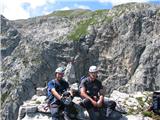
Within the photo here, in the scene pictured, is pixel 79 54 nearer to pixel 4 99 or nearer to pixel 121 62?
pixel 121 62

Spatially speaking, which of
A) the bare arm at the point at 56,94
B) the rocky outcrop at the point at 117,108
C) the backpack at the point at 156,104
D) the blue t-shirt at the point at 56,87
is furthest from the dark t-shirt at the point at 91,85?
the backpack at the point at 156,104

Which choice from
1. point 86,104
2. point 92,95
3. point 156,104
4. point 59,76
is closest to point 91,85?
point 92,95

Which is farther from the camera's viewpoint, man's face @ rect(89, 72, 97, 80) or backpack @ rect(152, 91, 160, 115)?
backpack @ rect(152, 91, 160, 115)

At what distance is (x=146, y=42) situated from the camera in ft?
576

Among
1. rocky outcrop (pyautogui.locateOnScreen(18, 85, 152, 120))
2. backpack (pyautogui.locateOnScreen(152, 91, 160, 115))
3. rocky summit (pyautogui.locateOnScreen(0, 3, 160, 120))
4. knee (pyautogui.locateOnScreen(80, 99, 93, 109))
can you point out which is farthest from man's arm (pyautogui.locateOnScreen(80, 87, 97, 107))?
rocky summit (pyautogui.locateOnScreen(0, 3, 160, 120))

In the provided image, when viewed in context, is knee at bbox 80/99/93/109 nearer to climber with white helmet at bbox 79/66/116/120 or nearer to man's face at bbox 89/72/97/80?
climber with white helmet at bbox 79/66/116/120

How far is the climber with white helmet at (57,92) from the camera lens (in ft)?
76.1

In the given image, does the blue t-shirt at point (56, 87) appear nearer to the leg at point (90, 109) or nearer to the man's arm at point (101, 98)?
the leg at point (90, 109)

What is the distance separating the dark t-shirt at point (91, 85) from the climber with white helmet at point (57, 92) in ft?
3.17

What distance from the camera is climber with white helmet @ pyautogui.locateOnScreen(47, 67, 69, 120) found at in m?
23.2

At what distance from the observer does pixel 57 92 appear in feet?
77.3

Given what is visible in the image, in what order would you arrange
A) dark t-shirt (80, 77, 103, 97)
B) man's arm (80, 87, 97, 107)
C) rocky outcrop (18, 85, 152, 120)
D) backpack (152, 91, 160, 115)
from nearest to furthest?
man's arm (80, 87, 97, 107) < dark t-shirt (80, 77, 103, 97) < rocky outcrop (18, 85, 152, 120) < backpack (152, 91, 160, 115)

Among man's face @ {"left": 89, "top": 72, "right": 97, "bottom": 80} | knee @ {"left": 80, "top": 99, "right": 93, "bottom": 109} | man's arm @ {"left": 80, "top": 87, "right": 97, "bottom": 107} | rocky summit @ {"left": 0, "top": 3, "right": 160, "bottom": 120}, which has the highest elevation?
man's face @ {"left": 89, "top": 72, "right": 97, "bottom": 80}

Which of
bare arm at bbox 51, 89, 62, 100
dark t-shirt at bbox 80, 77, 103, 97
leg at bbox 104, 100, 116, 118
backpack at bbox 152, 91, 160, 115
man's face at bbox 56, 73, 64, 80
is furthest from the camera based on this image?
backpack at bbox 152, 91, 160, 115
